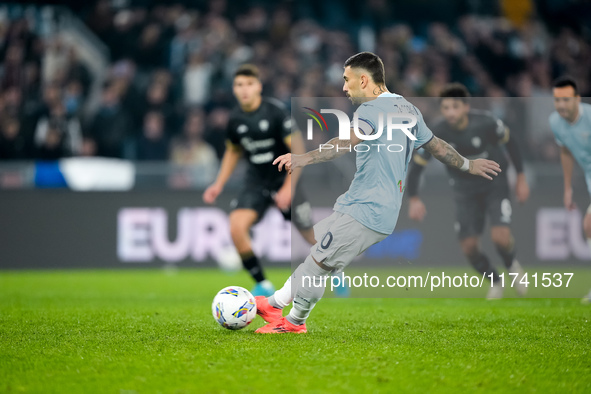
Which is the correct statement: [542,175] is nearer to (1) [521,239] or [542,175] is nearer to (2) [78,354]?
(1) [521,239]

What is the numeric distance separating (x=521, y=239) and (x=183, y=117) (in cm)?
635

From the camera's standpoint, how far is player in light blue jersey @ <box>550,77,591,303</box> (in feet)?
25.2

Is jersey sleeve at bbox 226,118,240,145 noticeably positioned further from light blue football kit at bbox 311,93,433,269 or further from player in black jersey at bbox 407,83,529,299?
light blue football kit at bbox 311,93,433,269

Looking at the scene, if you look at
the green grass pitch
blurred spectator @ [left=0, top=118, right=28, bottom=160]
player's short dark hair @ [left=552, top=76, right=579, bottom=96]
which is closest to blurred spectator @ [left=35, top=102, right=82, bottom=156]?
blurred spectator @ [left=0, top=118, right=28, bottom=160]

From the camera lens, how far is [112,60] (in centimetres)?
1540

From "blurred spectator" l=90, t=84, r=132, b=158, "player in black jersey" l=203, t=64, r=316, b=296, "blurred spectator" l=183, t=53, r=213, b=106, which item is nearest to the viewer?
"player in black jersey" l=203, t=64, r=316, b=296

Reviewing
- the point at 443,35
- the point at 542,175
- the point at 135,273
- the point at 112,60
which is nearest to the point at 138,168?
the point at 135,273

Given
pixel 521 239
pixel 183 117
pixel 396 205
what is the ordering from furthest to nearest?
pixel 183 117, pixel 521 239, pixel 396 205

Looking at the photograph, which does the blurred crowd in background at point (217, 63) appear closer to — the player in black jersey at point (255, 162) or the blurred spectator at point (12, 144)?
the blurred spectator at point (12, 144)

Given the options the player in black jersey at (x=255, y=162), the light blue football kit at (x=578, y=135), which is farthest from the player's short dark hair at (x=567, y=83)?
the player in black jersey at (x=255, y=162)

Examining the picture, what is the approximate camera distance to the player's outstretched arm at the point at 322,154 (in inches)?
190

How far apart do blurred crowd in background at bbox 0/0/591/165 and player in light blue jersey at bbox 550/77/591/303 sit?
11.4ft

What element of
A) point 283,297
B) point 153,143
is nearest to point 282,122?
point 283,297

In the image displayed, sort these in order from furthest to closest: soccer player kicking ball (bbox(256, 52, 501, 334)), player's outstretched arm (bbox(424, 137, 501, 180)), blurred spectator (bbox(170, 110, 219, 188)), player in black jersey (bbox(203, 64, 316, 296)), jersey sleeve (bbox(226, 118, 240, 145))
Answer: blurred spectator (bbox(170, 110, 219, 188))
jersey sleeve (bbox(226, 118, 240, 145))
player in black jersey (bbox(203, 64, 316, 296))
player's outstretched arm (bbox(424, 137, 501, 180))
soccer player kicking ball (bbox(256, 52, 501, 334))
